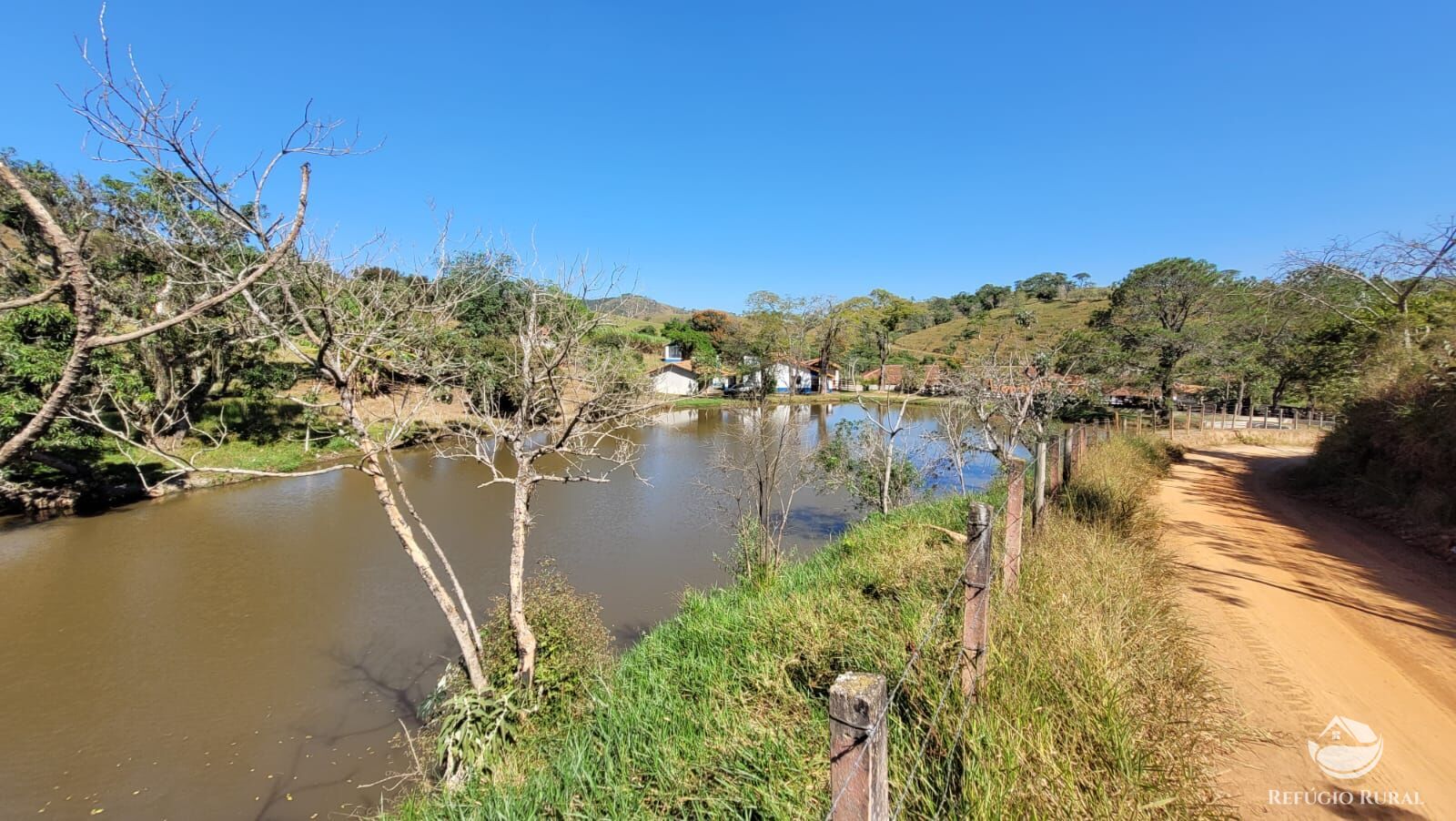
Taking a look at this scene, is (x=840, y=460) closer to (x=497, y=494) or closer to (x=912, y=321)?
(x=497, y=494)

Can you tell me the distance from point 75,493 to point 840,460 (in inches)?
679

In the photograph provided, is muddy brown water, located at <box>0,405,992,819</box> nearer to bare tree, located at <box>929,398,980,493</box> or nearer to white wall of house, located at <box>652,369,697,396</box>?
bare tree, located at <box>929,398,980,493</box>

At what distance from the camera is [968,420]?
1483 cm

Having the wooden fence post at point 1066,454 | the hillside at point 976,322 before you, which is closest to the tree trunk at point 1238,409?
the wooden fence post at point 1066,454

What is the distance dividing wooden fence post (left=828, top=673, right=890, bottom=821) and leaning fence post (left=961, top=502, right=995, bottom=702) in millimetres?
1330

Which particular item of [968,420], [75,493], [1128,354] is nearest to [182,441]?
[75,493]

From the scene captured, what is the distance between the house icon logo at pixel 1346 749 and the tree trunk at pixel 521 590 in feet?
16.8

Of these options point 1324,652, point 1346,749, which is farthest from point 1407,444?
A: point 1346,749

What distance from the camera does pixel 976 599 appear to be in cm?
263

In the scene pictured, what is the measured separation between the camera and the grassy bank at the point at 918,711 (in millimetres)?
2494

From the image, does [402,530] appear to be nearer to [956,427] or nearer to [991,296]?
[956,427]

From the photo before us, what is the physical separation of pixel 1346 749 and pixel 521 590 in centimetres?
534

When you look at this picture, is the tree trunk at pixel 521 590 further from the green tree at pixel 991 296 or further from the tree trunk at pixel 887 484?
the green tree at pixel 991 296

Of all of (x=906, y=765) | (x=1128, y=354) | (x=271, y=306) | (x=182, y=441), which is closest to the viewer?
(x=906, y=765)
